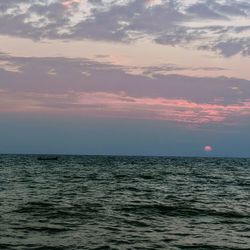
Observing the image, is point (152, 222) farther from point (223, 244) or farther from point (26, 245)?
point (26, 245)

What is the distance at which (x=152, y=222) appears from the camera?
27.2 m

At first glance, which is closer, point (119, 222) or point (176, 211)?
point (119, 222)

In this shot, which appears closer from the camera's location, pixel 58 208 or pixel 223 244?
pixel 223 244

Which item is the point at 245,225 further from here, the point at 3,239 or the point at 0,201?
the point at 0,201

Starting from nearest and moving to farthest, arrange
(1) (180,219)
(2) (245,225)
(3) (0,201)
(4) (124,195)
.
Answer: (2) (245,225) → (1) (180,219) → (3) (0,201) → (4) (124,195)

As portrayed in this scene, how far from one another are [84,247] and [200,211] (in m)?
14.5

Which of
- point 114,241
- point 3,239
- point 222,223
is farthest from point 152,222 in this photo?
point 3,239

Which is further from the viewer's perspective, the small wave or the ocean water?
the small wave

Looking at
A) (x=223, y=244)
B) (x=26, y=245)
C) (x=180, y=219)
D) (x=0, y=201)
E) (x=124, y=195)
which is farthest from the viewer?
(x=124, y=195)

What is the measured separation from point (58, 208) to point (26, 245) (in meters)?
11.8

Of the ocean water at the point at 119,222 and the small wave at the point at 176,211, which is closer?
the ocean water at the point at 119,222

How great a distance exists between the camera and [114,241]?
2148 cm

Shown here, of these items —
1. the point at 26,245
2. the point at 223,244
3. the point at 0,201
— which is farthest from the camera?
the point at 0,201

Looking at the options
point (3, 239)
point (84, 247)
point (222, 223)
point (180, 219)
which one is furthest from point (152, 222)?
point (3, 239)
